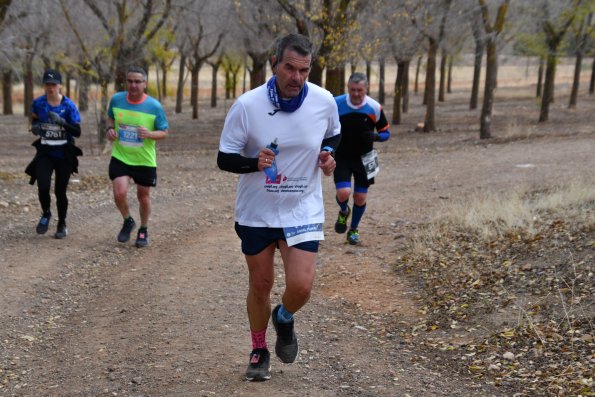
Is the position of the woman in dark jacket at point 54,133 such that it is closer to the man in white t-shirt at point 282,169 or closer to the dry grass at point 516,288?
the dry grass at point 516,288

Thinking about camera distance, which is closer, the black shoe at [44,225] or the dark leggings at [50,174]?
the dark leggings at [50,174]

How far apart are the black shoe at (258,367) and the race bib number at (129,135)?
452 cm

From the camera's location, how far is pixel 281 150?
455 centimetres

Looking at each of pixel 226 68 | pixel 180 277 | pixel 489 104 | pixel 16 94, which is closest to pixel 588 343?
pixel 180 277

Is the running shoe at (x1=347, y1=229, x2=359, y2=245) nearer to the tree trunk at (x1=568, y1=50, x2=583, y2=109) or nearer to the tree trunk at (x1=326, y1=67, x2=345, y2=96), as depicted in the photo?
the tree trunk at (x1=326, y1=67, x2=345, y2=96)

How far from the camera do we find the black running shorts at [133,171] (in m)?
8.94

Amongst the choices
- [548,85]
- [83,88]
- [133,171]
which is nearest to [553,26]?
[548,85]

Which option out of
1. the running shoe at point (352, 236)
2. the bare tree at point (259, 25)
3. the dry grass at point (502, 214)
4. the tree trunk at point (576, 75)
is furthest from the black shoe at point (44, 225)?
the tree trunk at point (576, 75)

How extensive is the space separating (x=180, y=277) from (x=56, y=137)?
2.56 meters

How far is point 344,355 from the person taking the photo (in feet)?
18.4

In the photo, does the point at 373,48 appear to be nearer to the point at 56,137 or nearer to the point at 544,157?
the point at 544,157

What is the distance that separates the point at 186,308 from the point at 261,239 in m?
2.27

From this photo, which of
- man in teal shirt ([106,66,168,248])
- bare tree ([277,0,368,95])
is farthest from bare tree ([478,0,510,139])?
man in teal shirt ([106,66,168,248])

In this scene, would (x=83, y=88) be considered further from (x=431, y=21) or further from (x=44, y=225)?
(x=44, y=225)
